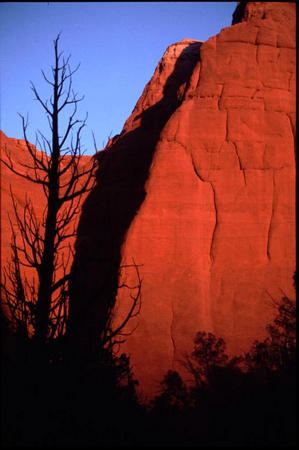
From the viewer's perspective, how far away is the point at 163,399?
37.1ft

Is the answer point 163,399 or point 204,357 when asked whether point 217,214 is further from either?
point 163,399

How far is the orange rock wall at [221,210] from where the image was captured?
13234mm

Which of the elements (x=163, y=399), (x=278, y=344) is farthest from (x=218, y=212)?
(x=163, y=399)

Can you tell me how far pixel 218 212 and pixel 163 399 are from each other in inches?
301

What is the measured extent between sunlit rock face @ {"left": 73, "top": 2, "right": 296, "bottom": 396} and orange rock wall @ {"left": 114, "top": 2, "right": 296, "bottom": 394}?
44 millimetres

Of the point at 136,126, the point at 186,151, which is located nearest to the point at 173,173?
the point at 186,151

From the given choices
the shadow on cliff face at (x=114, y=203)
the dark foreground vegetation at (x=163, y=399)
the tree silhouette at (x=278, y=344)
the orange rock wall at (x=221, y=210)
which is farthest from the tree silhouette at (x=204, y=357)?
the shadow on cliff face at (x=114, y=203)

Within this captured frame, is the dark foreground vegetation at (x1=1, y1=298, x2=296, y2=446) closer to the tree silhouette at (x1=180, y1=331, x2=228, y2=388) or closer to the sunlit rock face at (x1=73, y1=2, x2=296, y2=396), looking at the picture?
the tree silhouette at (x1=180, y1=331, x2=228, y2=388)

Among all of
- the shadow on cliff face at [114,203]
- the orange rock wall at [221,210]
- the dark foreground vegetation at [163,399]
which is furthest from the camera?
the shadow on cliff face at [114,203]

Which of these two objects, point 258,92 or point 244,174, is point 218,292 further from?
point 258,92

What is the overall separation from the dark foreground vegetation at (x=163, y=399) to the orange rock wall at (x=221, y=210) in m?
0.83

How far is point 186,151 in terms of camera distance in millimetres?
14969

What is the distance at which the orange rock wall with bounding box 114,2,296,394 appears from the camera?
13234mm

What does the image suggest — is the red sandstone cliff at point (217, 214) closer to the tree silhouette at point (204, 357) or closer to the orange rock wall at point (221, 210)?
the orange rock wall at point (221, 210)
